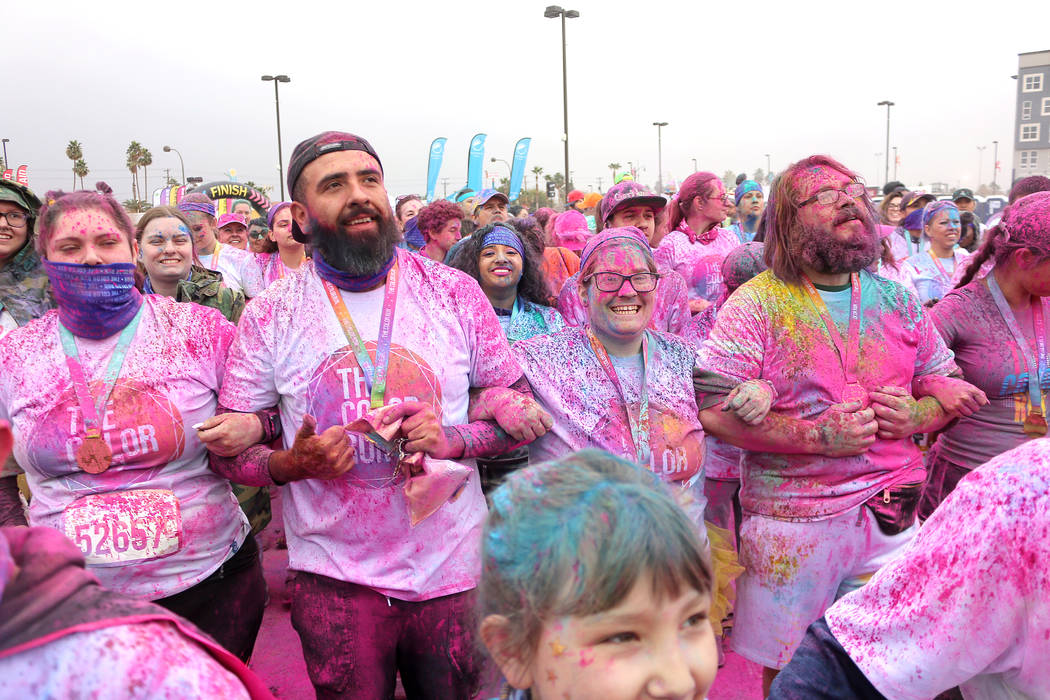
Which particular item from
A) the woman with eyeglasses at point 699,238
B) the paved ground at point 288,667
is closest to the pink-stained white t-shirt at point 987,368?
the paved ground at point 288,667

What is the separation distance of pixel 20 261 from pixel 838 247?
3.55m

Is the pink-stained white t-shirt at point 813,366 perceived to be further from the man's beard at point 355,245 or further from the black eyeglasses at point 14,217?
the black eyeglasses at point 14,217

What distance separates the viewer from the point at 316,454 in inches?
86.4

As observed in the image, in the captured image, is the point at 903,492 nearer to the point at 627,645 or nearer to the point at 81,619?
the point at 627,645

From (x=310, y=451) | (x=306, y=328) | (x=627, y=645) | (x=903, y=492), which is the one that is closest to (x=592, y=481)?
(x=627, y=645)

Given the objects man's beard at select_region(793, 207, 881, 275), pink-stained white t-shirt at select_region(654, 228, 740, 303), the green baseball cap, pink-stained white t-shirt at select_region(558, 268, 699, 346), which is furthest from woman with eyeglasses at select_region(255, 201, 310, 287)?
man's beard at select_region(793, 207, 881, 275)

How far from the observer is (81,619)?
926 millimetres

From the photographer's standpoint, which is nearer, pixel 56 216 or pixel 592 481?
pixel 592 481

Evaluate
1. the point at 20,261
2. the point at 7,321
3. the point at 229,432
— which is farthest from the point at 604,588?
the point at 20,261

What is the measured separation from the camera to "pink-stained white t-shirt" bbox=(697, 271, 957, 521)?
9.11 feet

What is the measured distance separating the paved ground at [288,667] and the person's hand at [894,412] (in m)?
1.59

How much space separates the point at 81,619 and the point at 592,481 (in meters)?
0.82

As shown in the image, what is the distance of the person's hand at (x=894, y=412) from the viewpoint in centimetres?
272

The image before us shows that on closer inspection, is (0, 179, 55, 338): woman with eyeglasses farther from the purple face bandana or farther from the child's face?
the child's face
